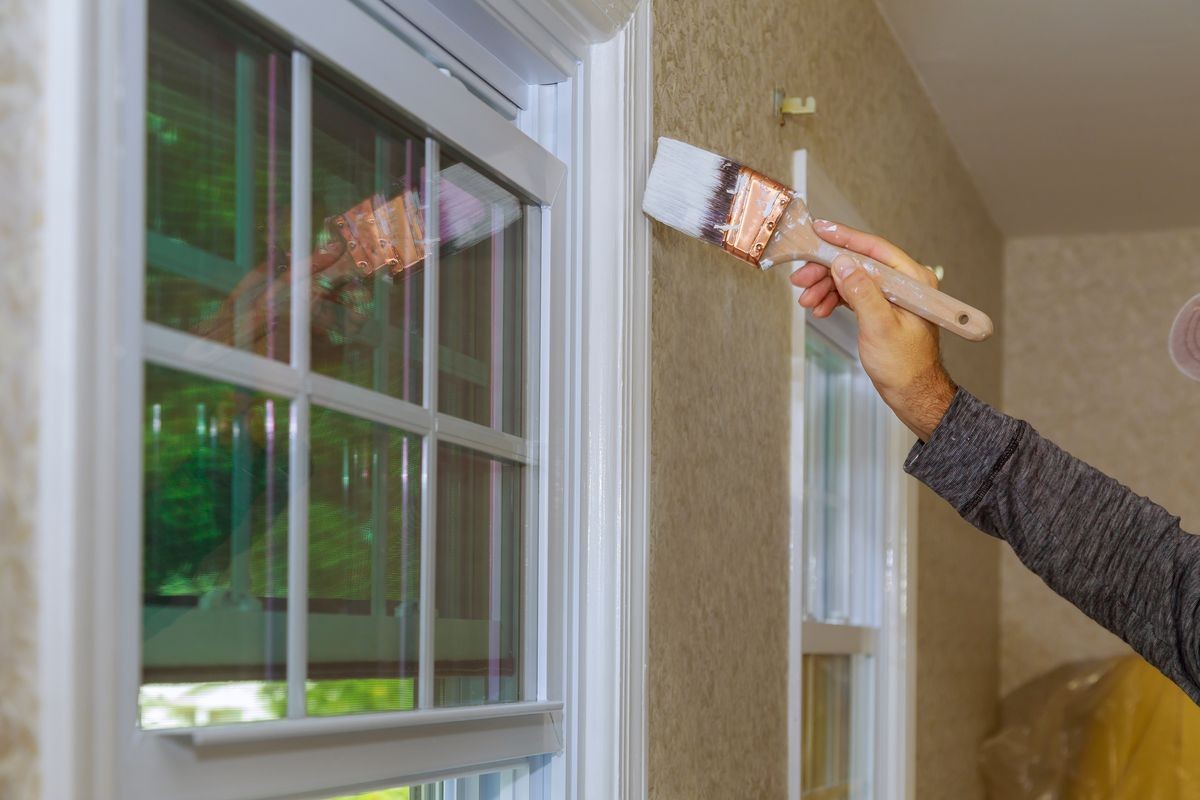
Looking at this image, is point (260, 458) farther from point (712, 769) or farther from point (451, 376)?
point (712, 769)

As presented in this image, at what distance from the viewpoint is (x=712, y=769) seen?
1.69 metres

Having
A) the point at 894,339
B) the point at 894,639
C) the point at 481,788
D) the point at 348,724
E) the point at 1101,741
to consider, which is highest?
the point at 894,339

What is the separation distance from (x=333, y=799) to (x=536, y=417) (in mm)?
471

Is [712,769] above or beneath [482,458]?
beneath

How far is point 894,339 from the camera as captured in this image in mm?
1369

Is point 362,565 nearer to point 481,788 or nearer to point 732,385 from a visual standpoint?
point 481,788

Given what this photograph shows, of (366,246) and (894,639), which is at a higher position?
(366,246)

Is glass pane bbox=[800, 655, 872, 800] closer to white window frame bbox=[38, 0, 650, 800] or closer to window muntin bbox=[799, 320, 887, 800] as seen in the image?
window muntin bbox=[799, 320, 887, 800]

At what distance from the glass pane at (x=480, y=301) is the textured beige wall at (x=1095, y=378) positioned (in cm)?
364

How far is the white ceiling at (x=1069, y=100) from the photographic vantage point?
9.47 ft

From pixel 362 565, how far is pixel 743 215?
567mm

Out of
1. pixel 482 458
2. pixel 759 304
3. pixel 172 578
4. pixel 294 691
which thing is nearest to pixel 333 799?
pixel 294 691

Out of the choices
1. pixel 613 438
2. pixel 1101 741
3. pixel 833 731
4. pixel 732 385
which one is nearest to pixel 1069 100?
pixel 833 731

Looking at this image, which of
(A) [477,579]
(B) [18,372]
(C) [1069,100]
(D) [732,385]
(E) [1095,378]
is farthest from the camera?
(E) [1095,378]
